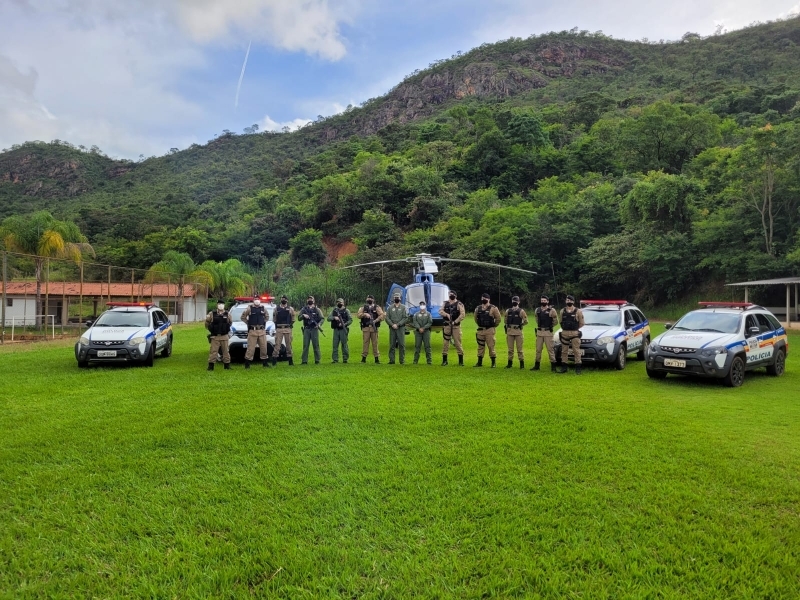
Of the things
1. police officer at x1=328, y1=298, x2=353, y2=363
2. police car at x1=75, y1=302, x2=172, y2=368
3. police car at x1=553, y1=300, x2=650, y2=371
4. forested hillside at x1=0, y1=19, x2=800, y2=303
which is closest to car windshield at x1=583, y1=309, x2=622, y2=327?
police car at x1=553, y1=300, x2=650, y2=371

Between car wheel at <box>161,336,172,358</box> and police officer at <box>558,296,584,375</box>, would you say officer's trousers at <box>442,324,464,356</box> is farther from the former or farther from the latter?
car wheel at <box>161,336,172,358</box>

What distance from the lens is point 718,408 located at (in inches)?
315

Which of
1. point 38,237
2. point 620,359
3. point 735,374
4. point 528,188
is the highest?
point 528,188

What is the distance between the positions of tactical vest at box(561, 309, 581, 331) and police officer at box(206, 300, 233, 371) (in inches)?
292

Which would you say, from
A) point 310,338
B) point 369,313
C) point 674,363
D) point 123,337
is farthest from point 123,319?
point 674,363

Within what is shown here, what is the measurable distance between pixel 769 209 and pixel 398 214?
3207 centimetres

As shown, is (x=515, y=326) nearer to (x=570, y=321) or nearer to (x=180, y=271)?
(x=570, y=321)

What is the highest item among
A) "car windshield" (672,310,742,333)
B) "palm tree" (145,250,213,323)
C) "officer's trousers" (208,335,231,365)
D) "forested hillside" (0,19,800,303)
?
"forested hillside" (0,19,800,303)

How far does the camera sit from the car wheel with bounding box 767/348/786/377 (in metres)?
11.6

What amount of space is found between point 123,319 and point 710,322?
1352 centimetres

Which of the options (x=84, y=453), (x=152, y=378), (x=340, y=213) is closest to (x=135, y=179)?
(x=340, y=213)

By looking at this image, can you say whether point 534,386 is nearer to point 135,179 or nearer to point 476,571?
point 476,571

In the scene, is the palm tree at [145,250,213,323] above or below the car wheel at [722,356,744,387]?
above

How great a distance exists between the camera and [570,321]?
11.5 m
